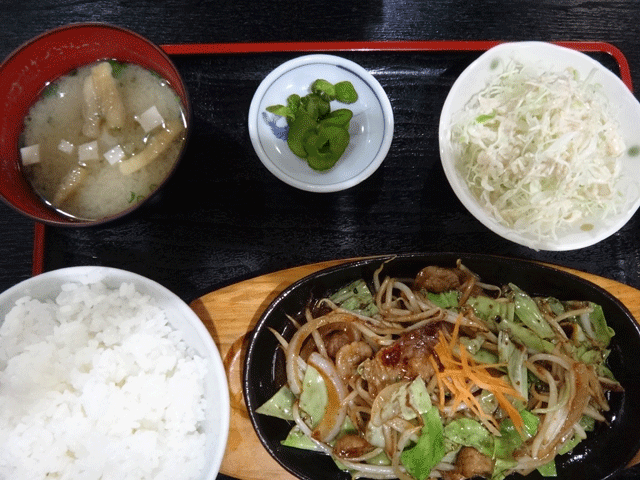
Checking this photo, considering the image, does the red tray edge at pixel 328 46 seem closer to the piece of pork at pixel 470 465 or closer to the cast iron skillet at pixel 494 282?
the cast iron skillet at pixel 494 282

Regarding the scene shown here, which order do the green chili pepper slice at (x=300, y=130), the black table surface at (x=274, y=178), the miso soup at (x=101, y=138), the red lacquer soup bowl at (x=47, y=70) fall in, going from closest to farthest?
the red lacquer soup bowl at (x=47, y=70)
the miso soup at (x=101, y=138)
the green chili pepper slice at (x=300, y=130)
the black table surface at (x=274, y=178)

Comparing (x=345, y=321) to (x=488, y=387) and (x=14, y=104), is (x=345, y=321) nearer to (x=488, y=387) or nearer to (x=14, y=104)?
(x=488, y=387)

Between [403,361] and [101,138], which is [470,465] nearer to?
[403,361]

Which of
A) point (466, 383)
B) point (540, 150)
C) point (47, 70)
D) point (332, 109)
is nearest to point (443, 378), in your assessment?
point (466, 383)

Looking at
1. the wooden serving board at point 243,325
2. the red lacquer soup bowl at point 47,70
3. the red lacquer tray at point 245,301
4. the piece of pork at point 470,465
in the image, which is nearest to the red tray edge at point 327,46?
the red lacquer tray at point 245,301

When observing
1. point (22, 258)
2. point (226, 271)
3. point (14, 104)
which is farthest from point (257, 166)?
point (22, 258)

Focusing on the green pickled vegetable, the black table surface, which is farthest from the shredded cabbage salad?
the green pickled vegetable
